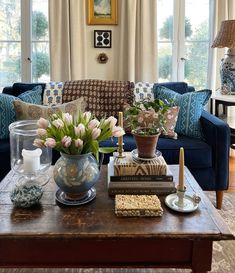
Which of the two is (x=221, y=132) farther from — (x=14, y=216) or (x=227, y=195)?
(x=14, y=216)

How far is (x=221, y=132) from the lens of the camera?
2.54 m

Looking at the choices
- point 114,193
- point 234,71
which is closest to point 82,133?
point 114,193

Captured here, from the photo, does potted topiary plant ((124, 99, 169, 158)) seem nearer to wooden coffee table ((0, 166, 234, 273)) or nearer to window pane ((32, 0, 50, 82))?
wooden coffee table ((0, 166, 234, 273))

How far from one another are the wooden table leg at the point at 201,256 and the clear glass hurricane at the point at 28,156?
874 mm

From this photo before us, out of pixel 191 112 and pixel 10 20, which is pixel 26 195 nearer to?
pixel 191 112

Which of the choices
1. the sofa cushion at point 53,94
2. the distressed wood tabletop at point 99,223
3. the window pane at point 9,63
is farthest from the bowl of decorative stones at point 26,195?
the window pane at point 9,63

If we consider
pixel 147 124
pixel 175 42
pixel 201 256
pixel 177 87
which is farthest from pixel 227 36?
pixel 201 256

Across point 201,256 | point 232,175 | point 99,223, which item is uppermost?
point 99,223

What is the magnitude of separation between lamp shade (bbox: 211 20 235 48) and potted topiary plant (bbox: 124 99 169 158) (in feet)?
6.47

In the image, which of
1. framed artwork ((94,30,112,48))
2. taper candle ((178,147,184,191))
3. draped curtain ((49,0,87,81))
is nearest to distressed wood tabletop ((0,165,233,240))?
taper candle ((178,147,184,191))

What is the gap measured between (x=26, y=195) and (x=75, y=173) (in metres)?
0.25

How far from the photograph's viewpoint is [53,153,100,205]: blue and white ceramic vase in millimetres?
1440

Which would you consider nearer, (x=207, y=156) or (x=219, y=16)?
(x=207, y=156)

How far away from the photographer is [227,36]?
10.8ft
